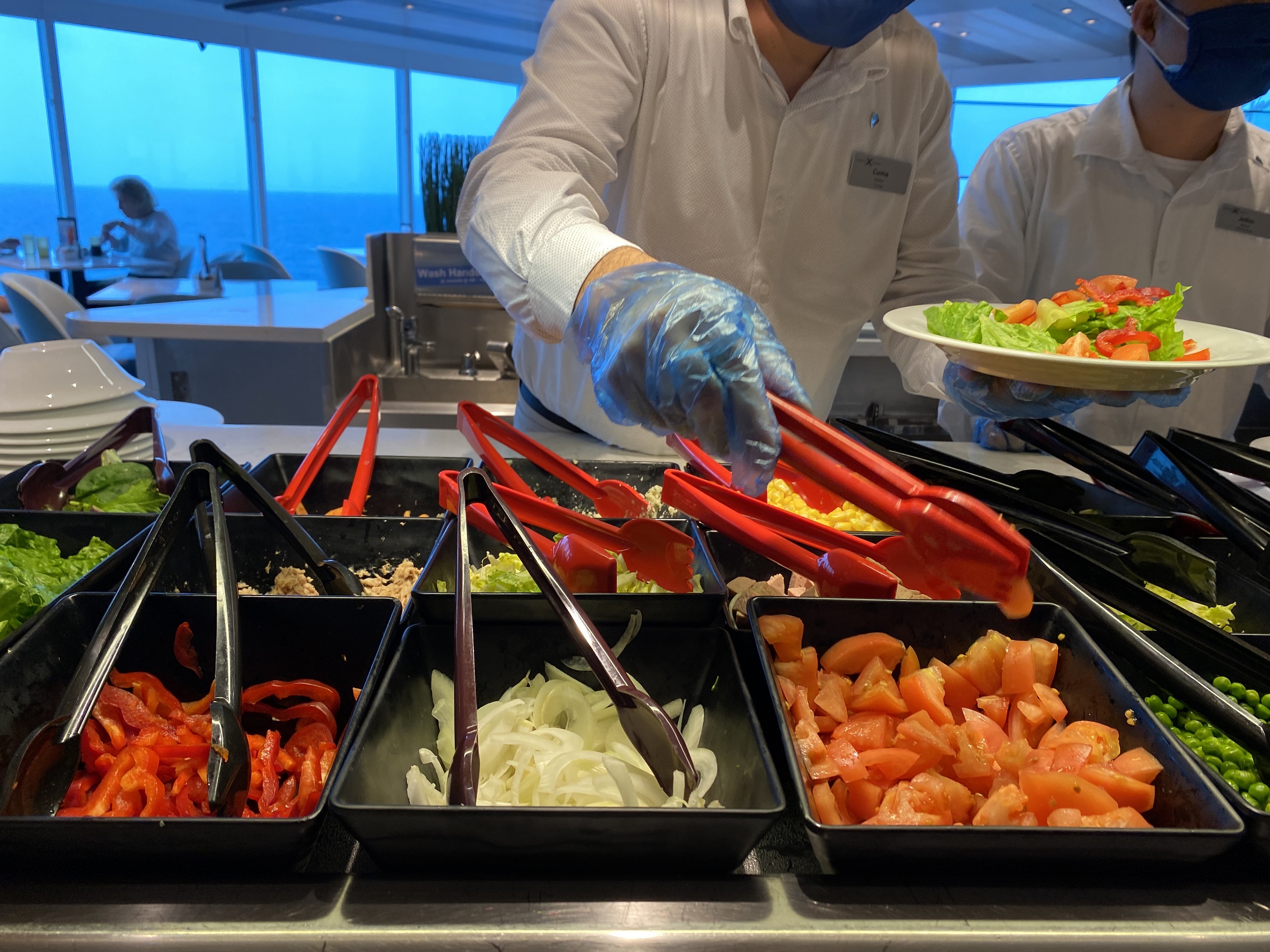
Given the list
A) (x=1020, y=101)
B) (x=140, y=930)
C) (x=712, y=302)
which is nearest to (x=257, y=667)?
(x=140, y=930)

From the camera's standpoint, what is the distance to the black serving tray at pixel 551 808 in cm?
62

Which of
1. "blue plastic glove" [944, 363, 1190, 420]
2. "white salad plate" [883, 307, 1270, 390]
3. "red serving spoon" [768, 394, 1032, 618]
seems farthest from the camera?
"blue plastic glove" [944, 363, 1190, 420]

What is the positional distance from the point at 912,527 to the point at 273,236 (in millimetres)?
11512

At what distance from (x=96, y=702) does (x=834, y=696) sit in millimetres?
721

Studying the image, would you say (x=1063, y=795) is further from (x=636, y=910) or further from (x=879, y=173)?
(x=879, y=173)

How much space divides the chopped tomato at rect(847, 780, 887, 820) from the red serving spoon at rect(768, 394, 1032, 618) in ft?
0.80

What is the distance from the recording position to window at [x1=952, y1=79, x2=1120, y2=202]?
764 centimetres

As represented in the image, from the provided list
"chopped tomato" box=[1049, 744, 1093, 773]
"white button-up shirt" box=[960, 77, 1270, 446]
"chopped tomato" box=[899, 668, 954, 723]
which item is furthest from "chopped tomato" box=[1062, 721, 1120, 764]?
"white button-up shirt" box=[960, 77, 1270, 446]

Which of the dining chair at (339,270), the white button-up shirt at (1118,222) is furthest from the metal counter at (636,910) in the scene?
the dining chair at (339,270)

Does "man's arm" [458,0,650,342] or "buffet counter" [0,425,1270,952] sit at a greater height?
"man's arm" [458,0,650,342]

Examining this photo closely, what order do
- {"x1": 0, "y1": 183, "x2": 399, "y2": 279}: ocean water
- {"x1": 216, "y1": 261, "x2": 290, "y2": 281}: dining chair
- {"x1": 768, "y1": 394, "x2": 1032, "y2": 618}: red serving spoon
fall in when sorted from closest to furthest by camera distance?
{"x1": 768, "y1": 394, "x2": 1032, "y2": 618}: red serving spoon
{"x1": 216, "y1": 261, "x2": 290, "y2": 281}: dining chair
{"x1": 0, "y1": 183, "x2": 399, "y2": 279}: ocean water

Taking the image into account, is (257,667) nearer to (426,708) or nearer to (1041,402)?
(426,708)

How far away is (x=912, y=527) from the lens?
829 millimetres

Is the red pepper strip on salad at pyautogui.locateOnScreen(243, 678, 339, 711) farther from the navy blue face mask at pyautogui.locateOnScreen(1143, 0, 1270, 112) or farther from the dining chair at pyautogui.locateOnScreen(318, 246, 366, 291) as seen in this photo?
the dining chair at pyautogui.locateOnScreen(318, 246, 366, 291)
